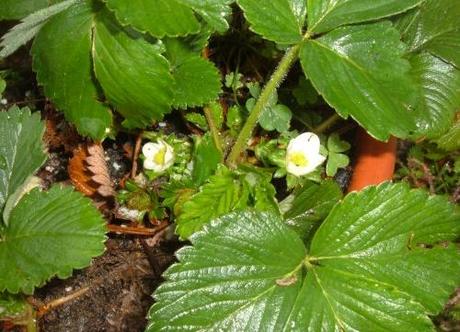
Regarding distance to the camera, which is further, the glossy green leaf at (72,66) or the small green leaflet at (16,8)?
the small green leaflet at (16,8)

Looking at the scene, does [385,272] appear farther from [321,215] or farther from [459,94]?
[459,94]

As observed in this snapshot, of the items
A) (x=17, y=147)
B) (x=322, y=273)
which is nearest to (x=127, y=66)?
(x=17, y=147)

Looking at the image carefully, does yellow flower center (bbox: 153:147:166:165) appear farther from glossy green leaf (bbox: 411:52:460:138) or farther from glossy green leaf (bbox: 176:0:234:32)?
glossy green leaf (bbox: 411:52:460:138)

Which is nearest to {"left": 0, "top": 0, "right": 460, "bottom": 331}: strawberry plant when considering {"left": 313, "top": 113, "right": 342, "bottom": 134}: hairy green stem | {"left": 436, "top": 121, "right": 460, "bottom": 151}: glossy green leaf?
{"left": 436, "top": 121, "right": 460, "bottom": 151}: glossy green leaf

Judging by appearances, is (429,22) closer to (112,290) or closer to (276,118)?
(276,118)

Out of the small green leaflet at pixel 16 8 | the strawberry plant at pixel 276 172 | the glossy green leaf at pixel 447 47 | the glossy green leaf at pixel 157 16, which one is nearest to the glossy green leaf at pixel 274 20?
the strawberry plant at pixel 276 172

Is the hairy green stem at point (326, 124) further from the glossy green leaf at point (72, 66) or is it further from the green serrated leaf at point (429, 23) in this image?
the glossy green leaf at point (72, 66)
